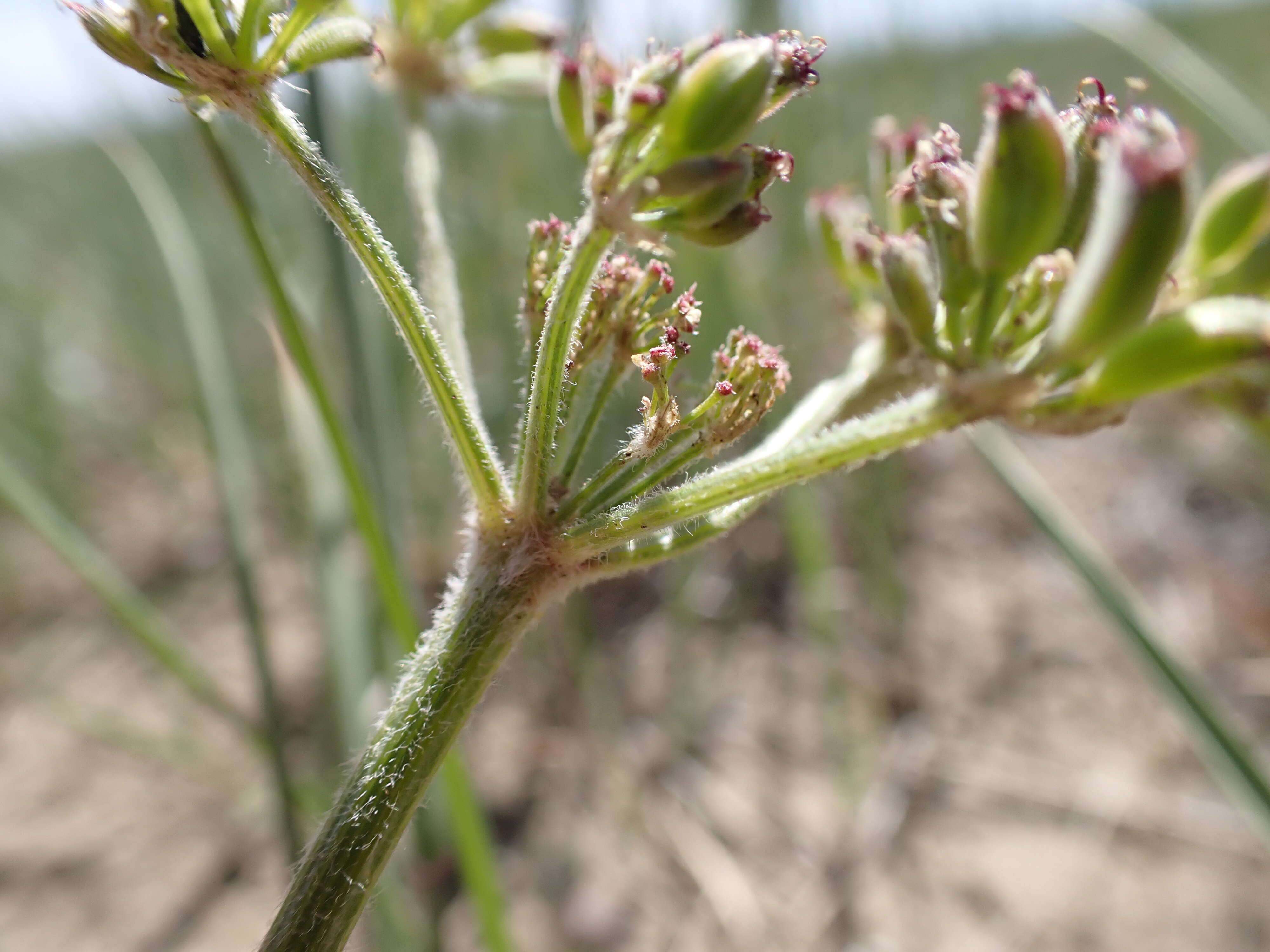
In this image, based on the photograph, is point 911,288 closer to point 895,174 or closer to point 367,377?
point 895,174

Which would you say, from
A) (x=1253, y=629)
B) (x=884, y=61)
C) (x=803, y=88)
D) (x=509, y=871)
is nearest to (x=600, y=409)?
(x=803, y=88)

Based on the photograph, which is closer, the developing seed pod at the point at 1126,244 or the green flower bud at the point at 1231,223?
the developing seed pod at the point at 1126,244

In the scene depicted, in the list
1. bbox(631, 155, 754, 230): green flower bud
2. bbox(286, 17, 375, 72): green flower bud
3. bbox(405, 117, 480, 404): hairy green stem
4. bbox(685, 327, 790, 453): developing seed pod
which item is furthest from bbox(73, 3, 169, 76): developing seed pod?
bbox(685, 327, 790, 453): developing seed pod

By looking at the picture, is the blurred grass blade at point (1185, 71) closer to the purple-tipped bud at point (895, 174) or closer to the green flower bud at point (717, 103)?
the purple-tipped bud at point (895, 174)

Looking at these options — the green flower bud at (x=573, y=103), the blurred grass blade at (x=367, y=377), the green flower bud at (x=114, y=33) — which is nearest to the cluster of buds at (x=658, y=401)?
the green flower bud at (x=573, y=103)

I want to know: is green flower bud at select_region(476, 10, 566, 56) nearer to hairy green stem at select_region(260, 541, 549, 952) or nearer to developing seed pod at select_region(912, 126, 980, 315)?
developing seed pod at select_region(912, 126, 980, 315)

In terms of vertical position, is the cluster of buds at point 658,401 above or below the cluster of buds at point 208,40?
below
